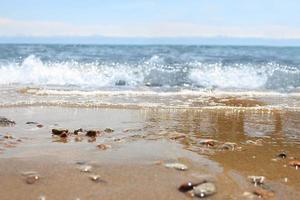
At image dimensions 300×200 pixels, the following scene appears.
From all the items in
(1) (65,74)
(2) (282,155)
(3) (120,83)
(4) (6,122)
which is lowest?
(3) (120,83)

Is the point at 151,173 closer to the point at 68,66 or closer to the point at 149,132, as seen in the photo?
the point at 149,132

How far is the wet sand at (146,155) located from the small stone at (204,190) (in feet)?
0.17

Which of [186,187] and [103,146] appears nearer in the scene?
[186,187]

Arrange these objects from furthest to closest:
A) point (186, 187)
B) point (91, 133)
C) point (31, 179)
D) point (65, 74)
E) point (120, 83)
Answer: point (65, 74), point (120, 83), point (91, 133), point (31, 179), point (186, 187)

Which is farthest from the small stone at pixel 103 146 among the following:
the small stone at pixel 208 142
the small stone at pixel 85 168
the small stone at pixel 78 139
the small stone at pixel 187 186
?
the small stone at pixel 187 186

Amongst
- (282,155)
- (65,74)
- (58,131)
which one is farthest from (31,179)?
(65,74)

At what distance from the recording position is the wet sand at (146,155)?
3.51 m

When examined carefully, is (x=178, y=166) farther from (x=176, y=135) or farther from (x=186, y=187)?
(x=176, y=135)

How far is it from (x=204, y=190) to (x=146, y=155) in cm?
114

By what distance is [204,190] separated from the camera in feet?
11.3

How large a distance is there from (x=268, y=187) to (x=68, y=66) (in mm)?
14144

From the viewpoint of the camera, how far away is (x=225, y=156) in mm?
4527

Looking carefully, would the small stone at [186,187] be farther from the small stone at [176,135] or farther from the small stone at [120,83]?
the small stone at [120,83]

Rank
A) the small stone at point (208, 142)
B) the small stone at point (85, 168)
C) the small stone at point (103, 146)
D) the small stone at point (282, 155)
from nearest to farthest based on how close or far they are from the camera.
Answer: the small stone at point (85, 168)
the small stone at point (282, 155)
the small stone at point (103, 146)
the small stone at point (208, 142)
